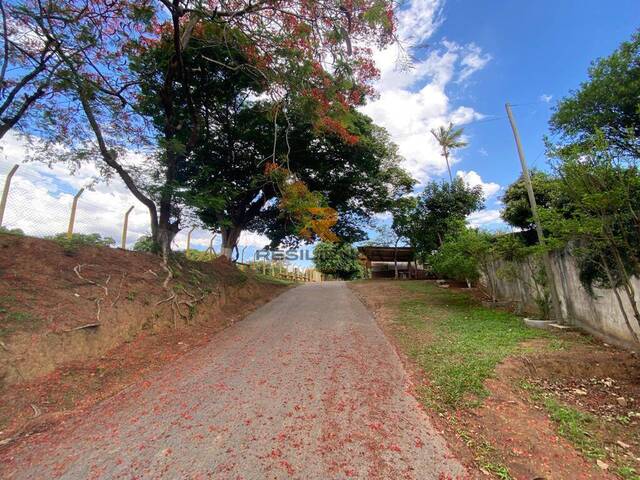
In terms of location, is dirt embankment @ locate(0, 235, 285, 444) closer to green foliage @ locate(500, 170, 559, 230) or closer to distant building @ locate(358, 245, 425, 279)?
green foliage @ locate(500, 170, 559, 230)

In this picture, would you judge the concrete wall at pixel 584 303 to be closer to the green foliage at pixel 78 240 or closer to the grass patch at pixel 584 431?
the grass patch at pixel 584 431

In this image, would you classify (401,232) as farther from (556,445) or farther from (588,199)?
(556,445)

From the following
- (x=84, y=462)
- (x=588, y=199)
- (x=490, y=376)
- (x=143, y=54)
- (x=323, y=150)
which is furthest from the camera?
(x=323, y=150)

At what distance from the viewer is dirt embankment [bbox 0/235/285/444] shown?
126 inches

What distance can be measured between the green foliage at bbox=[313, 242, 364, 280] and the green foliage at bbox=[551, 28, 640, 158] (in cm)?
2445

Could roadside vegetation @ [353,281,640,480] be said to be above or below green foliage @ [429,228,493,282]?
below

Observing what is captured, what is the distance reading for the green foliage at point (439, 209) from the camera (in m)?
15.8

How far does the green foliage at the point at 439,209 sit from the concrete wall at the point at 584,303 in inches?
319

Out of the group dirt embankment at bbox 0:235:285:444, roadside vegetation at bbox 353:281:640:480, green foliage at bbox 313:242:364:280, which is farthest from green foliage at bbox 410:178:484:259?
green foliage at bbox 313:242:364:280

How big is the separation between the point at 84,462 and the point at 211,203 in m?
6.59

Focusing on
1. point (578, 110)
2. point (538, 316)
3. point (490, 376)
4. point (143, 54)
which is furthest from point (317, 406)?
point (578, 110)

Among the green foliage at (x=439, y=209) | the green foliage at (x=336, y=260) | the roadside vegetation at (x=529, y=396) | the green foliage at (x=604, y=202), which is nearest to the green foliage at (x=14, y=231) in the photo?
the roadside vegetation at (x=529, y=396)

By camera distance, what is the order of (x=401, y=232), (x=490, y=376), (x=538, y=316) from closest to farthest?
(x=490, y=376) → (x=538, y=316) → (x=401, y=232)

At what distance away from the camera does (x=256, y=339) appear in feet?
18.4
